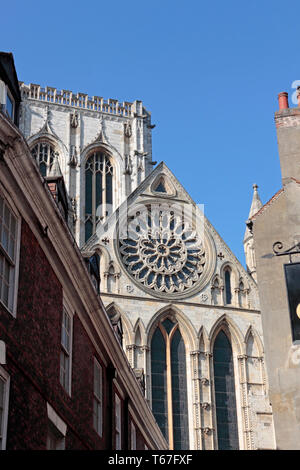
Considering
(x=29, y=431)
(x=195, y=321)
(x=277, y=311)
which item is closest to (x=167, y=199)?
(x=195, y=321)

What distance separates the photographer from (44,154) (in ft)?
162

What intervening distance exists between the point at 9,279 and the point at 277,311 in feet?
30.4

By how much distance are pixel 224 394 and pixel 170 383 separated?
99.4 inches

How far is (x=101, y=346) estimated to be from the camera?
60.1 feet

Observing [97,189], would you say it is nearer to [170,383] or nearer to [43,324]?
[170,383]

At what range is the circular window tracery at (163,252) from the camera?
36344 mm

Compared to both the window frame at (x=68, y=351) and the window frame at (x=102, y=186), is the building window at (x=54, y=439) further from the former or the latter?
the window frame at (x=102, y=186)

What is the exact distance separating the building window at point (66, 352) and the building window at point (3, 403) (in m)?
3.27

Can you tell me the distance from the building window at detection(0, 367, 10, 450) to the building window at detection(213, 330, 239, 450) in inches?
927

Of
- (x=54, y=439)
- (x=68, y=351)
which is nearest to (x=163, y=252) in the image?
(x=68, y=351)

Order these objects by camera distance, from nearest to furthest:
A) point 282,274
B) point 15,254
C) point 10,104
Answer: point 15,254 < point 10,104 < point 282,274

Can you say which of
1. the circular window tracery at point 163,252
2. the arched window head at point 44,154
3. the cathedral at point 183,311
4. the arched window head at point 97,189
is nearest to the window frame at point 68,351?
the cathedral at point 183,311

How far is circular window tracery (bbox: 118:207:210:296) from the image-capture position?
3634 cm

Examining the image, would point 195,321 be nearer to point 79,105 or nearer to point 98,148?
point 98,148
